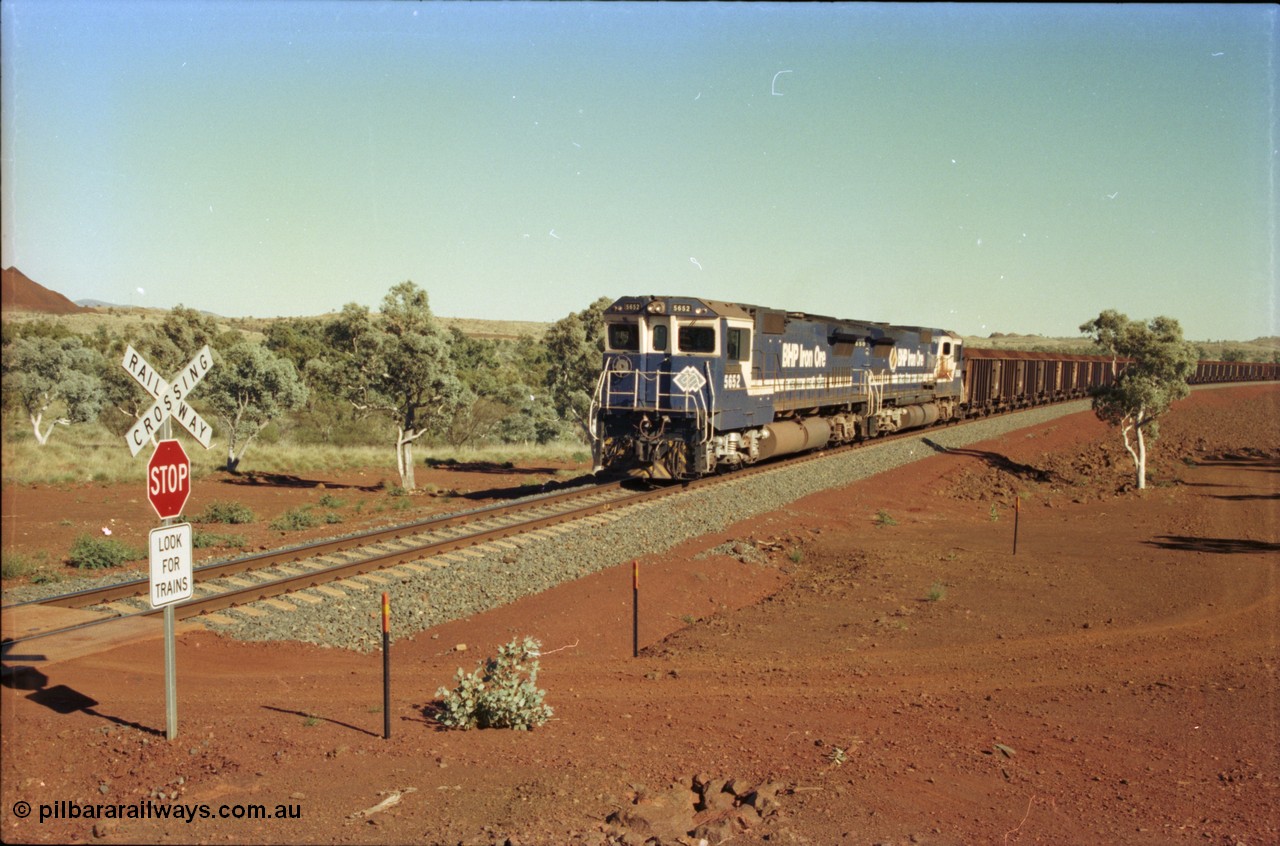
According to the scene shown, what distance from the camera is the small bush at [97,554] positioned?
46.3 feet

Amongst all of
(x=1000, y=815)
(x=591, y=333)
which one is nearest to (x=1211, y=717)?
(x=1000, y=815)

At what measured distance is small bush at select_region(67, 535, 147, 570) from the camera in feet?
46.3

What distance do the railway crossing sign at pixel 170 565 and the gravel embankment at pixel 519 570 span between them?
362 cm

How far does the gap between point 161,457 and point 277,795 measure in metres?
2.71

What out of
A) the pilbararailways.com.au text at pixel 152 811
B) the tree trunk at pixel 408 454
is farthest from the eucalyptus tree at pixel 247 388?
the pilbararailways.com.au text at pixel 152 811

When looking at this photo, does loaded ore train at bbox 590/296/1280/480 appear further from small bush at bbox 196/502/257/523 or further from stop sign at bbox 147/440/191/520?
stop sign at bbox 147/440/191/520

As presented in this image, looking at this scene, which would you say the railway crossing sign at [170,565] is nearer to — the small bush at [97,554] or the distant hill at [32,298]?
the distant hill at [32,298]

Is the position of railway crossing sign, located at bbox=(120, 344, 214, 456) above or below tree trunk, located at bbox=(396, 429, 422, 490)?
above

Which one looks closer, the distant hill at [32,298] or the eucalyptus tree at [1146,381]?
the distant hill at [32,298]

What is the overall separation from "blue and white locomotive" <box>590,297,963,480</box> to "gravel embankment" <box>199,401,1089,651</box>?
3.80 ft

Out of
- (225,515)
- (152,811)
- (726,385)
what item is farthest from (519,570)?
(225,515)

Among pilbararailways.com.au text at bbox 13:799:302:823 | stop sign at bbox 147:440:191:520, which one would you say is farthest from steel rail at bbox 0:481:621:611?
pilbararailways.com.au text at bbox 13:799:302:823

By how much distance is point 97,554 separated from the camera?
1431 cm

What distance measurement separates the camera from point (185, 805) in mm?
5809
